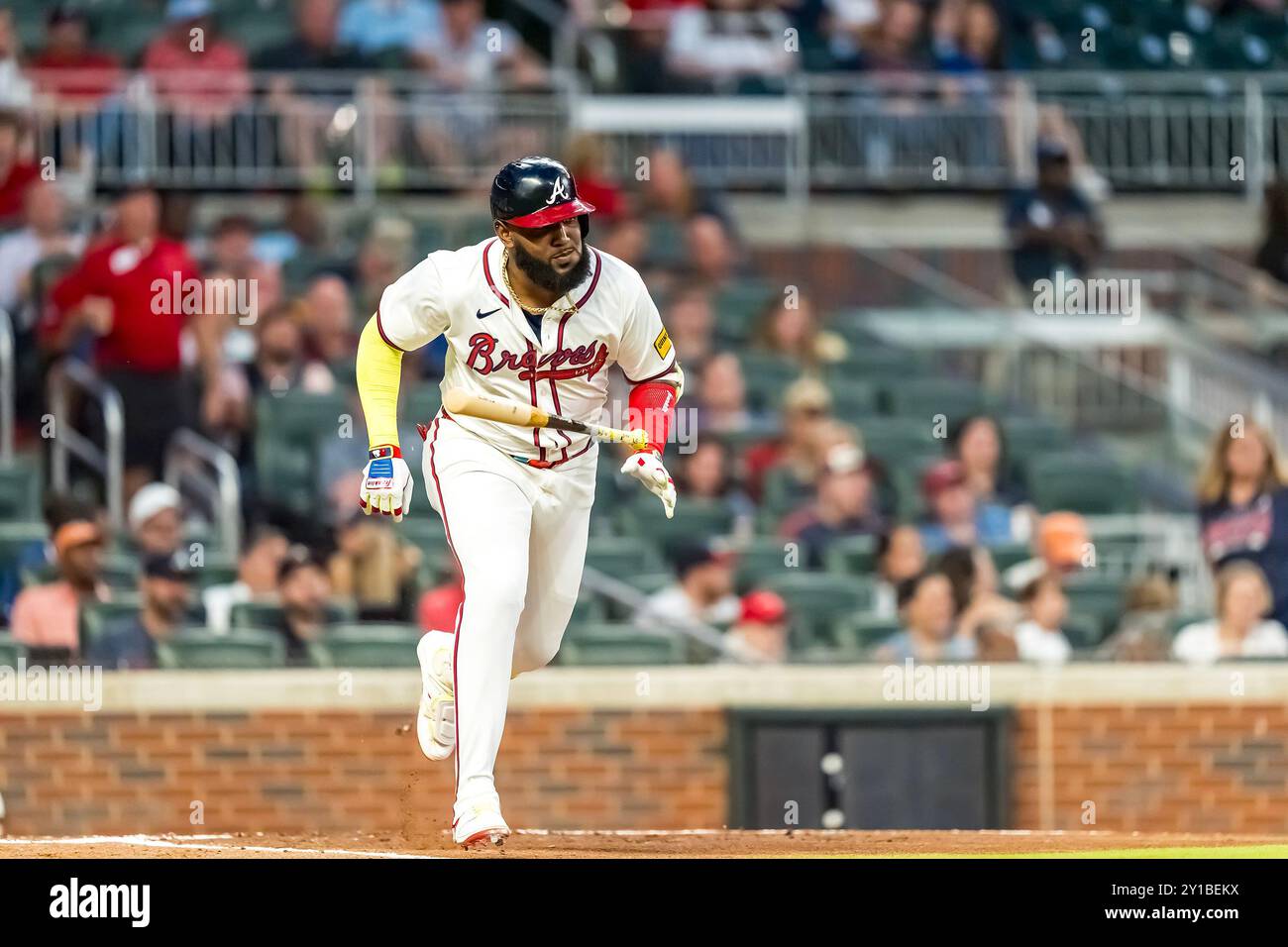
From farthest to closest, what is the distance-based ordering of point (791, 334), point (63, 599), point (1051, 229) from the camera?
1. point (1051, 229)
2. point (791, 334)
3. point (63, 599)

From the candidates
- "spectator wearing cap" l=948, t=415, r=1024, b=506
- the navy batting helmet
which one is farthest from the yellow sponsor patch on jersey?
"spectator wearing cap" l=948, t=415, r=1024, b=506

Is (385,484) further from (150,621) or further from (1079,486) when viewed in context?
(1079,486)

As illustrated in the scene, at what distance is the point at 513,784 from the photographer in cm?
1095

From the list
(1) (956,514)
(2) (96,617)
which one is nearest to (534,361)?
(2) (96,617)

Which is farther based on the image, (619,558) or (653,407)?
(619,558)

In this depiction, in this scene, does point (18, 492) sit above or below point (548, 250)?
below

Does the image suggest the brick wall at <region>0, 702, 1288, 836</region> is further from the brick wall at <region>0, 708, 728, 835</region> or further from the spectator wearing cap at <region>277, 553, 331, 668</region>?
the spectator wearing cap at <region>277, 553, 331, 668</region>

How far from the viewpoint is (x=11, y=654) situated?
1065 centimetres

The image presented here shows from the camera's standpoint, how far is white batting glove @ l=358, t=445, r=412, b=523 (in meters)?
7.39

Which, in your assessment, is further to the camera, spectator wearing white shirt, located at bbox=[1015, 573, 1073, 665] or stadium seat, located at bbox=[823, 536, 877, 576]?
stadium seat, located at bbox=[823, 536, 877, 576]

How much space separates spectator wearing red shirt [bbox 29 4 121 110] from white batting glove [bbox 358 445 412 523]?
22.4ft

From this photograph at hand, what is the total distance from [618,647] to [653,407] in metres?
3.39

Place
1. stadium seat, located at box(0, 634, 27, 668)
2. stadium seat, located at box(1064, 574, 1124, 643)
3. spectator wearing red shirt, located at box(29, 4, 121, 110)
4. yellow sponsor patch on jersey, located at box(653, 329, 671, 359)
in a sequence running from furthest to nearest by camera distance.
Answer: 1. spectator wearing red shirt, located at box(29, 4, 121, 110)
2. stadium seat, located at box(1064, 574, 1124, 643)
3. stadium seat, located at box(0, 634, 27, 668)
4. yellow sponsor patch on jersey, located at box(653, 329, 671, 359)
